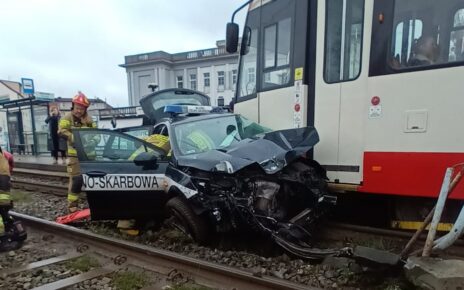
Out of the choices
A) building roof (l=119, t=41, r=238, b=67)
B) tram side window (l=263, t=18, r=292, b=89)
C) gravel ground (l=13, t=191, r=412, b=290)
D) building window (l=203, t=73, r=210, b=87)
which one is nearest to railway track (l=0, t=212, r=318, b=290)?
gravel ground (l=13, t=191, r=412, b=290)

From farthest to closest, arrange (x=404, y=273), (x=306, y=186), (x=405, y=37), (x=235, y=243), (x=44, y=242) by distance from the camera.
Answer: (x=44, y=242) → (x=235, y=243) → (x=306, y=186) → (x=405, y=37) → (x=404, y=273)

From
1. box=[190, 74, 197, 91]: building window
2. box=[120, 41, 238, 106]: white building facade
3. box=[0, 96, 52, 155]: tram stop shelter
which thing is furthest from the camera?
box=[190, 74, 197, 91]: building window

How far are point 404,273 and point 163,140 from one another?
3587 mm

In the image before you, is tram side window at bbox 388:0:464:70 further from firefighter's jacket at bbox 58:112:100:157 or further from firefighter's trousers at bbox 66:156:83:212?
firefighter's trousers at bbox 66:156:83:212

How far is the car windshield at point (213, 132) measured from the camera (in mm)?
5094

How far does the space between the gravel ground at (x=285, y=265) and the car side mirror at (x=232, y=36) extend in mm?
2775

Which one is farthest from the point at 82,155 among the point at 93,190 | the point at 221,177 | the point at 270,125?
the point at 270,125

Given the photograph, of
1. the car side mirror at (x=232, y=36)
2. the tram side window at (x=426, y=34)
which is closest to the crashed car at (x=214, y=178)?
the car side mirror at (x=232, y=36)

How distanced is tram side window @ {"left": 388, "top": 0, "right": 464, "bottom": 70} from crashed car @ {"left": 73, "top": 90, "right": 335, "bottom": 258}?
1.28 metres

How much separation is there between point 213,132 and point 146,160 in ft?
3.25

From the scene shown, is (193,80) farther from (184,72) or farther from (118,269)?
(118,269)

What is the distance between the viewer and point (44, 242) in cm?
532

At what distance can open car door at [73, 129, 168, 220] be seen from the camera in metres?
5.14

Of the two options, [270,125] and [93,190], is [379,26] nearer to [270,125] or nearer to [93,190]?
[270,125]
